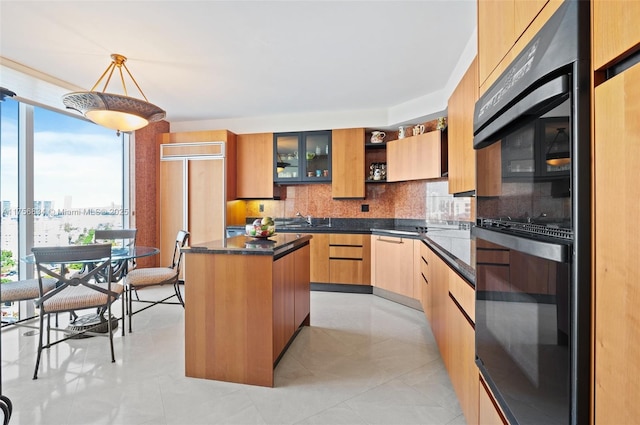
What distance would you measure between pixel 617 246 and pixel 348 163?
4.02 m

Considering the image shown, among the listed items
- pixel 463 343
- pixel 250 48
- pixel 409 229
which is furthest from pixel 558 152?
pixel 409 229

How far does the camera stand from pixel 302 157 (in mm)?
4586

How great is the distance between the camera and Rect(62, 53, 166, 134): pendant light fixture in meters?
2.26

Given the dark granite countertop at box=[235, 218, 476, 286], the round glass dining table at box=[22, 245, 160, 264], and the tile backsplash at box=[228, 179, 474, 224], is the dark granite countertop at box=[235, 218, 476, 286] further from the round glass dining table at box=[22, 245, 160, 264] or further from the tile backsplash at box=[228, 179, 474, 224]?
the round glass dining table at box=[22, 245, 160, 264]

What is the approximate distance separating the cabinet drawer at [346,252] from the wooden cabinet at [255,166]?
1310 millimetres

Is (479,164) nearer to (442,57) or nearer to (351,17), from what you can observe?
(351,17)

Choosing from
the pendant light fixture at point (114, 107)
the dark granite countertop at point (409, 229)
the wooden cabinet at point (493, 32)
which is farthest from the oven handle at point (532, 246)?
the pendant light fixture at point (114, 107)

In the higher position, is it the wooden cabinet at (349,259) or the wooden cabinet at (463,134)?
the wooden cabinet at (463,134)

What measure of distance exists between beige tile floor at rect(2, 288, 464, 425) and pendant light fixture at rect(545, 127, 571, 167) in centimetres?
161

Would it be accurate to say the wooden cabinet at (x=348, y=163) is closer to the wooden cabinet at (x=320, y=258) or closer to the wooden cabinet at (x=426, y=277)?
the wooden cabinet at (x=320, y=258)

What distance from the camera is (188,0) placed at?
203 cm

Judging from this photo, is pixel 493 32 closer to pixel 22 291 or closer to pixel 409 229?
pixel 409 229

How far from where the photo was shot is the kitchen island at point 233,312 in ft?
6.58

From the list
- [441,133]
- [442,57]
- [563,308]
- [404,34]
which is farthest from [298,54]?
[563,308]
